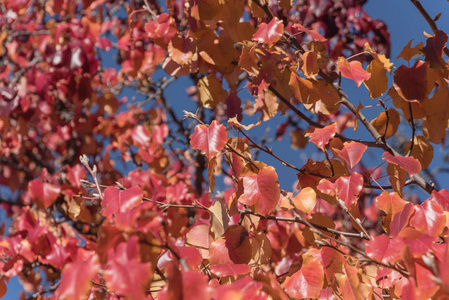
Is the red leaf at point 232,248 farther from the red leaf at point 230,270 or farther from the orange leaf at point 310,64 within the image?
the orange leaf at point 310,64

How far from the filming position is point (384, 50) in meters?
2.40

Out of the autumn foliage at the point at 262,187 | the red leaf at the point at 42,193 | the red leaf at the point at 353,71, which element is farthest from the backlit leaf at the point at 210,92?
the red leaf at the point at 42,193

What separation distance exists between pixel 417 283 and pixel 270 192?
0.34 metres

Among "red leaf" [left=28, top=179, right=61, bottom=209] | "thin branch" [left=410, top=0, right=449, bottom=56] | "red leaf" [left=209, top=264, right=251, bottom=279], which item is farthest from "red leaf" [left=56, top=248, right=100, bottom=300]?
"red leaf" [left=28, top=179, right=61, bottom=209]

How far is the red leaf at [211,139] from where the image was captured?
0.89m

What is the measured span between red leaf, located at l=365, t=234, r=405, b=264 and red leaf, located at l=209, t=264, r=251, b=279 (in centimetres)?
23

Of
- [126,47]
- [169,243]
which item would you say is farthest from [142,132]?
[169,243]

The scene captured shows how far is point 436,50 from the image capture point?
95 cm

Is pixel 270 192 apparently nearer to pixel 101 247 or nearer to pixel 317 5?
pixel 101 247

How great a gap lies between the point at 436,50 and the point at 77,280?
93 cm

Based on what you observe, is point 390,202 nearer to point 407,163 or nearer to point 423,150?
point 407,163

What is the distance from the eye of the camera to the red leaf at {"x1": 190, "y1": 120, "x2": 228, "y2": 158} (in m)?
0.89

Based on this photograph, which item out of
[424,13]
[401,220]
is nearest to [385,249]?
[401,220]

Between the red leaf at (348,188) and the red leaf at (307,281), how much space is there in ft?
0.49
